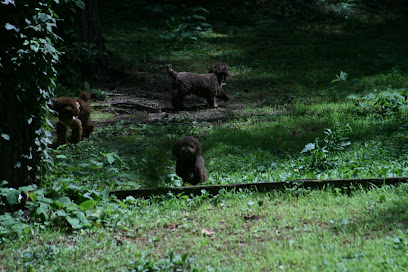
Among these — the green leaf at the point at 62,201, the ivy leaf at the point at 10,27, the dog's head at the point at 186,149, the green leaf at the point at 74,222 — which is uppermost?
the ivy leaf at the point at 10,27

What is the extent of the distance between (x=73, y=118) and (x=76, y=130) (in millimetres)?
274

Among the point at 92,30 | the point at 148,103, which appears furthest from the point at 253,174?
the point at 92,30

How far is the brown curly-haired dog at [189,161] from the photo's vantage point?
6.10 m

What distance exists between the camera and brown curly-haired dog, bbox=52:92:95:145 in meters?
7.96

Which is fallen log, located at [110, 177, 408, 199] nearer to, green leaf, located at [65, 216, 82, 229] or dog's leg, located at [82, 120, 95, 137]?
green leaf, located at [65, 216, 82, 229]

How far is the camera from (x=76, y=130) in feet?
27.3

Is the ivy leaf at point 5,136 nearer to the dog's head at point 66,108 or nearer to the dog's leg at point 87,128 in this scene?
the dog's head at point 66,108

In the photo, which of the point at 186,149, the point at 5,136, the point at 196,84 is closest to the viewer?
the point at 5,136

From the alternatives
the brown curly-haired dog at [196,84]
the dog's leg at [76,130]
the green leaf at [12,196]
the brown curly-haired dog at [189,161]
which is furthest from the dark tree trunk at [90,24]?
the green leaf at [12,196]

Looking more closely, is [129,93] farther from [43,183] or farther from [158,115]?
[43,183]

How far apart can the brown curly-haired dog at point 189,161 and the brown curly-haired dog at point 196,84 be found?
452 centimetres

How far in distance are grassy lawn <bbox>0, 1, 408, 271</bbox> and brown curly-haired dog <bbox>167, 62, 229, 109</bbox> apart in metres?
0.73

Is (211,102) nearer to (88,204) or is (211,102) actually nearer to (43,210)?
(88,204)

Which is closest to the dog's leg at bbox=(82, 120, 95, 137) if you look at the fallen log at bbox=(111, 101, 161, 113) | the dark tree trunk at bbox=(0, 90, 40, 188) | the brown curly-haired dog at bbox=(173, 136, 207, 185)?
the fallen log at bbox=(111, 101, 161, 113)
